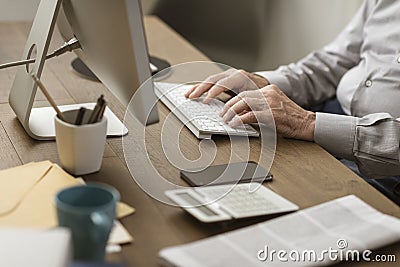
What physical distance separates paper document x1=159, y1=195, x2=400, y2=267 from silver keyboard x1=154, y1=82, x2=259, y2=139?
351mm

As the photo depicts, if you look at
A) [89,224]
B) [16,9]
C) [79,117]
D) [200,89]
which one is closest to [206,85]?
[200,89]

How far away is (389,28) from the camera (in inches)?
77.2

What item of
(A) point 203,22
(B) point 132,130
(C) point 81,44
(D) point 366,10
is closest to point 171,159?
(B) point 132,130

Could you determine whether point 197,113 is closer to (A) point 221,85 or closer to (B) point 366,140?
(A) point 221,85

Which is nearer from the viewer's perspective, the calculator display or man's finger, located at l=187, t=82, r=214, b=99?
the calculator display

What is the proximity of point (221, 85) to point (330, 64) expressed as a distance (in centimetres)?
51

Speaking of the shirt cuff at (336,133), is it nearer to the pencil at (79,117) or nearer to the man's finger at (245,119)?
the man's finger at (245,119)

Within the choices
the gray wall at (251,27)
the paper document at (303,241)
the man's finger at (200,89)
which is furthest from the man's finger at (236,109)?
the gray wall at (251,27)

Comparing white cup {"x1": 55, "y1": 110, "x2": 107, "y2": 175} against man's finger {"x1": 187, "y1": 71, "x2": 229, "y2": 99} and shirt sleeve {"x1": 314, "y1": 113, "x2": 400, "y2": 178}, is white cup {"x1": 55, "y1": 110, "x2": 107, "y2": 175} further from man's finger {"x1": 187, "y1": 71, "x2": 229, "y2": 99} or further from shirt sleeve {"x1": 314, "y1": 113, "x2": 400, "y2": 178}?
shirt sleeve {"x1": 314, "y1": 113, "x2": 400, "y2": 178}

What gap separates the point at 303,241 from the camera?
113cm

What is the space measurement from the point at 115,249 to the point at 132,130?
0.51 meters

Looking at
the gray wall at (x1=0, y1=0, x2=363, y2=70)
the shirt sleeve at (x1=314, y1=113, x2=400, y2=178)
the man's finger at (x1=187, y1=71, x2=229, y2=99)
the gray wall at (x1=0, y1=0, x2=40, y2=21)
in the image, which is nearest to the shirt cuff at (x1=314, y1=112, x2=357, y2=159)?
the shirt sleeve at (x1=314, y1=113, x2=400, y2=178)

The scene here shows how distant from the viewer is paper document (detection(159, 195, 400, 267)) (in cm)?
107

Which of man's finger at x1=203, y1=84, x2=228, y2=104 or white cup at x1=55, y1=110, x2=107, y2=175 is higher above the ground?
white cup at x1=55, y1=110, x2=107, y2=175
